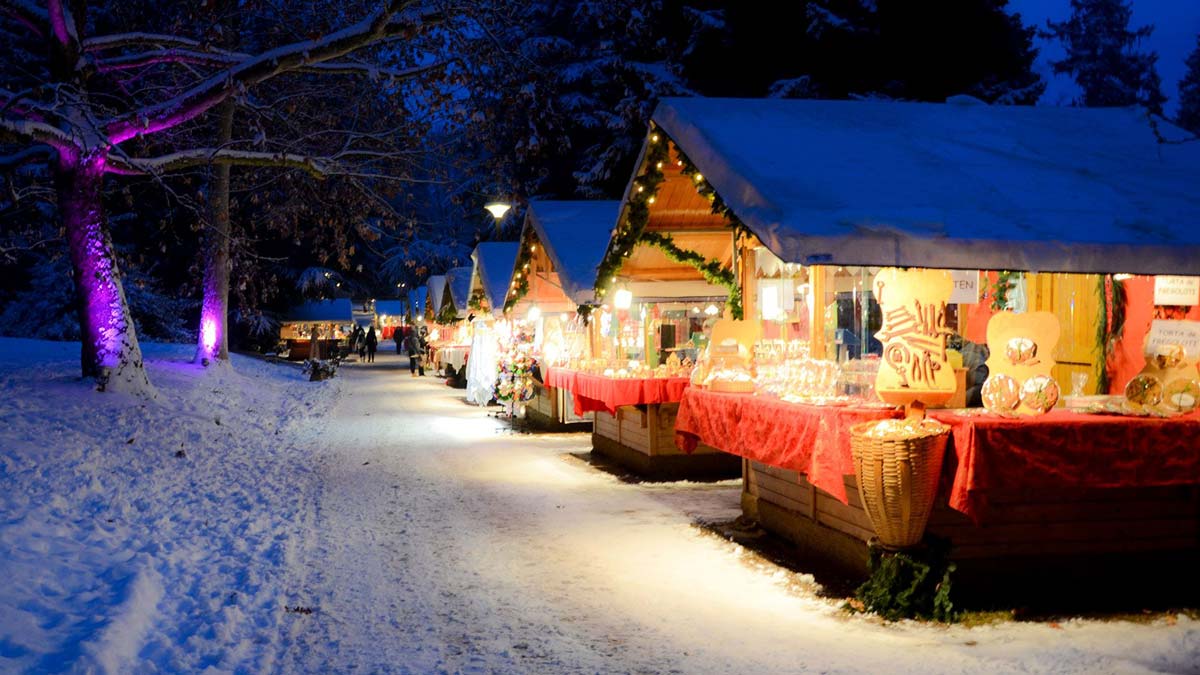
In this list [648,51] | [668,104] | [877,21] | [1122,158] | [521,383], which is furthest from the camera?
[648,51]

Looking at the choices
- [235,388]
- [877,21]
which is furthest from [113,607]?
[877,21]

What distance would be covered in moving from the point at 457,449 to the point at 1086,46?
5729cm

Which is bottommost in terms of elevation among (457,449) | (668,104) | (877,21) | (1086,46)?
(457,449)

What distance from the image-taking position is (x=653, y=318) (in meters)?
16.5

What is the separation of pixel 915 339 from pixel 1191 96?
6496 cm

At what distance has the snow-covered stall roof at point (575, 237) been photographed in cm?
1627

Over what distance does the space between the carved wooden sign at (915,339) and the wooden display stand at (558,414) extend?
42.5ft

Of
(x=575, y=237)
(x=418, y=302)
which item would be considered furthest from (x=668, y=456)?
(x=418, y=302)

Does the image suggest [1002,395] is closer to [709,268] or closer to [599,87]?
[709,268]

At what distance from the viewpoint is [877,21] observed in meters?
30.4

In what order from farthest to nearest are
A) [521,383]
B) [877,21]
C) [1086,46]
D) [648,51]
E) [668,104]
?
[1086,46], [648,51], [877,21], [521,383], [668,104]

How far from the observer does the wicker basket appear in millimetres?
6352

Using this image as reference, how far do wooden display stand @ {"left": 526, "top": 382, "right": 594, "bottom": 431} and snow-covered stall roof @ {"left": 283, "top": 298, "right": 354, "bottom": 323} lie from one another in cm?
3809

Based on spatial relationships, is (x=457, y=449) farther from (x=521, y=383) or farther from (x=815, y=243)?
(x=815, y=243)
